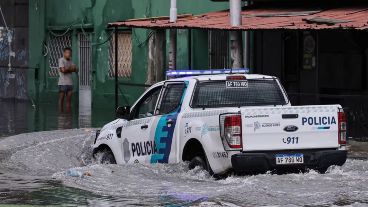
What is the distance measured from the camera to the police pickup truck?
12719 millimetres

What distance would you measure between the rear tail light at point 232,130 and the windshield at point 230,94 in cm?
115

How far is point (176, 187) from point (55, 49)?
20.2 m

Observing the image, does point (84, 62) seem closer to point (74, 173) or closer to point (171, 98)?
point (171, 98)

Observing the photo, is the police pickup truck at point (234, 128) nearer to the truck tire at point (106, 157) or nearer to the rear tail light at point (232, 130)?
the rear tail light at point (232, 130)

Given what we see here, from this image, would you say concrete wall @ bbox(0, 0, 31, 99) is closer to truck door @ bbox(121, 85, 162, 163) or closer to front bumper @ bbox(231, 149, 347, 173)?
truck door @ bbox(121, 85, 162, 163)

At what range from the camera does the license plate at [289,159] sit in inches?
509

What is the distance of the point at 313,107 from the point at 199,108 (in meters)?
1.59

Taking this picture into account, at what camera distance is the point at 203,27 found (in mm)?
20516

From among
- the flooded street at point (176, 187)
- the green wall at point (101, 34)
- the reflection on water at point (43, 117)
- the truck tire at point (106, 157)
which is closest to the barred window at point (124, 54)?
the green wall at point (101, 34)

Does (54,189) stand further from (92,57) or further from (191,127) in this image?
(92,57)

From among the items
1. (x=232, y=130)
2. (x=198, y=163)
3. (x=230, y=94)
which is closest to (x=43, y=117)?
(x=230, y=94)

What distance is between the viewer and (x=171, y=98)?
14.2 metres

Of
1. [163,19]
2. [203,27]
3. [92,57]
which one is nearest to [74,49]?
[92,57]

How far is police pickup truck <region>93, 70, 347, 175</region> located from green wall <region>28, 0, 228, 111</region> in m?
11.8
